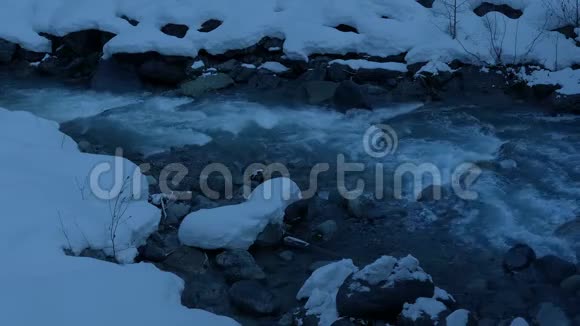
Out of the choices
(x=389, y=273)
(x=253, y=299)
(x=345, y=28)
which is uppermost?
(x=345, y=28)

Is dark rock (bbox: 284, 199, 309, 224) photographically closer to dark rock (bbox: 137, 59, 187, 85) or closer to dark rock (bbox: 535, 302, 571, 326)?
dark rock (bbox: 535, 302, 571, 326)

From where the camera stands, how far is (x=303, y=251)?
548cm

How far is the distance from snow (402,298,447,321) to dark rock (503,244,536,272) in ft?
3.27

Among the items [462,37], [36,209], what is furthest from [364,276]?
[462,37]

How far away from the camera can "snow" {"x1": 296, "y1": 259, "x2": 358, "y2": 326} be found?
4.54 m

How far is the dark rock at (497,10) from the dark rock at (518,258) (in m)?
5.14

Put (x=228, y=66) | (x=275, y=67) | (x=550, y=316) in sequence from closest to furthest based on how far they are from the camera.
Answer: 1. (x=550, y=316)
2. (x=275, y=67)
3. (x=228, y=66)

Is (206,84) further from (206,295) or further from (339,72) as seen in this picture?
(206,295)

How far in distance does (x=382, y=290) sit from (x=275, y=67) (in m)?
5.42

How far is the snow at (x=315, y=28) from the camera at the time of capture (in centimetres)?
902

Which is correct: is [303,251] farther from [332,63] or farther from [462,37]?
[462,37]

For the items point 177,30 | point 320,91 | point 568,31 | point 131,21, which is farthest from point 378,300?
point 131,21

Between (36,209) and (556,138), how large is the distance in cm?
528

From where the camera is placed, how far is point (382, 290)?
438 centimetres
